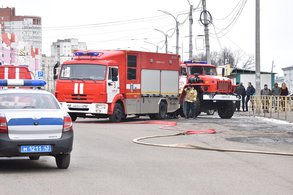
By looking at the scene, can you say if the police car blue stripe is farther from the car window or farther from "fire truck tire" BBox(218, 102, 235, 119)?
"fire truck tire" BBox(218, 102, 235, 119)

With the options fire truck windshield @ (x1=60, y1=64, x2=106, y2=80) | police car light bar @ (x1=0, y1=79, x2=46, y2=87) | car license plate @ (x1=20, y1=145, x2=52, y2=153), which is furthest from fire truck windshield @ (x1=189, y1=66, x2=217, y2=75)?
car license plate @ (x1=20, y1=145, x2=52, y2=153)

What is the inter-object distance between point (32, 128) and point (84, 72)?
17090mm

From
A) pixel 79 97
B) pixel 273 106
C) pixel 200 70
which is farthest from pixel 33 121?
pixel 273 106

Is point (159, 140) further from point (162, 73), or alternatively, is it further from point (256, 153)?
point (162, 73)

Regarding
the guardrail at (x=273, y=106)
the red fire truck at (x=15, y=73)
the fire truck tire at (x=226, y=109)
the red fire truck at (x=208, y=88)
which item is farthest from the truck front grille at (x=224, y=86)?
the red fire truck at (x=15, y=73)

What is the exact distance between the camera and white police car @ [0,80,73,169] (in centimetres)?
1242

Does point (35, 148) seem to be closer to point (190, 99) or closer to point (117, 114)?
point (117, 114)

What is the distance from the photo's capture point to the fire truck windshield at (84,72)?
29.5 m

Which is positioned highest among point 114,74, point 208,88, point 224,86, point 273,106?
point 114,74

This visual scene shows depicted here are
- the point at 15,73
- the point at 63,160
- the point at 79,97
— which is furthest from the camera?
the point at 79,97

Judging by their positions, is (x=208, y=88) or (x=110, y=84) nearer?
(x=110, y=84)

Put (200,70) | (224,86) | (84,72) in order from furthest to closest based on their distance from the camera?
(200,70) < (224,86) < (84,72)

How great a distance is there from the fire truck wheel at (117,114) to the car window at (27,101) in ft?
53.2

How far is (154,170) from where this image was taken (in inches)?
527
